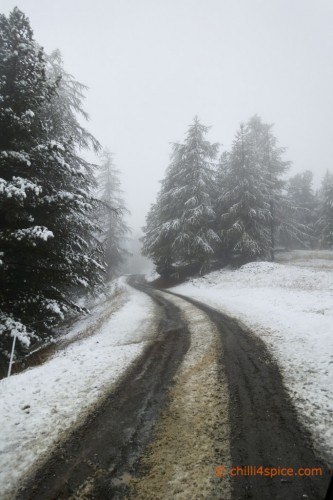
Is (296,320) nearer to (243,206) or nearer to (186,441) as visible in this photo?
(186,441)

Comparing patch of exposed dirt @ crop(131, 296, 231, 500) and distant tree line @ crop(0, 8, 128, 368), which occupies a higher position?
distant tree line @ crop(0, 8, 128, 368)

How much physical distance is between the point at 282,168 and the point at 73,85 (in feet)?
85.1

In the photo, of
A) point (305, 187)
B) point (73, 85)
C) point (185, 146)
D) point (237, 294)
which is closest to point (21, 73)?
point (73, 85)

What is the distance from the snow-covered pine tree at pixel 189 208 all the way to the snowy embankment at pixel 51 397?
1729cm

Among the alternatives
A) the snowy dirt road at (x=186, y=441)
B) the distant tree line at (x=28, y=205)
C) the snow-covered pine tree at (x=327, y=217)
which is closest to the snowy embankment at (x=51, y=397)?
the snowy dirt road at (x=186, y=441)

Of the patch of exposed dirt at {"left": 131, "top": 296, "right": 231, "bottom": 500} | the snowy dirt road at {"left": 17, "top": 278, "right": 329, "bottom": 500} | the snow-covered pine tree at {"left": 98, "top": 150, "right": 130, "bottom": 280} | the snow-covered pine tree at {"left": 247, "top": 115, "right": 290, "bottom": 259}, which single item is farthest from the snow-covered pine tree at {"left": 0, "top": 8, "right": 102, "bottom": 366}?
the snow-covered pine tree at {"left": 98, "top": 150, "right": 130, "bottom": 280}

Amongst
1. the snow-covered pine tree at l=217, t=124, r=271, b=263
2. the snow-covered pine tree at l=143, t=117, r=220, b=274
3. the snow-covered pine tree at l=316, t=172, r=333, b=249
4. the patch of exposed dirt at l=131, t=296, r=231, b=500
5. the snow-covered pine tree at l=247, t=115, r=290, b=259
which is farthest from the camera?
the snow-covered pine tree at l=316, t=172, r=333, b=249

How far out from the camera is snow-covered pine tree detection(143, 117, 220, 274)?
26.7 metres

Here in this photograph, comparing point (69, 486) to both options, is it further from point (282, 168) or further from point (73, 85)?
point (282, 168)

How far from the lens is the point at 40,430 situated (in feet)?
16.0

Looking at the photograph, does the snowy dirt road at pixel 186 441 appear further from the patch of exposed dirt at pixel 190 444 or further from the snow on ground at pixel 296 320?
the snow on ground at pixel 296 320

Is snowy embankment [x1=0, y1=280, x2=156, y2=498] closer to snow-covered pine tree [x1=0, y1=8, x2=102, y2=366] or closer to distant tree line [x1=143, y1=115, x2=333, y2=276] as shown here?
snow-covered pine tree [x1=0, y1=8, x2=102, y2=366]

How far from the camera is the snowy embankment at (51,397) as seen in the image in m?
4.33

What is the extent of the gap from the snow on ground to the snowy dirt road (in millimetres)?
318
